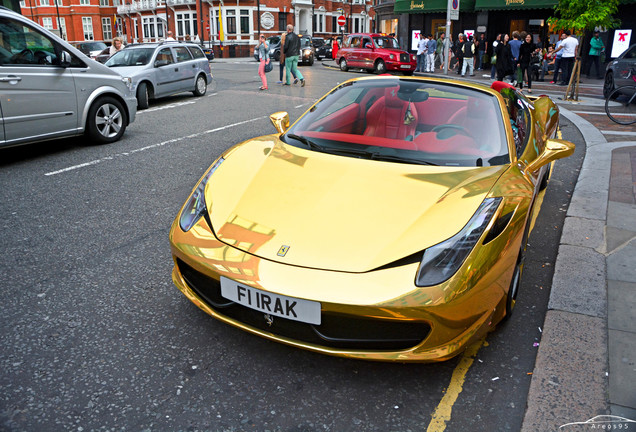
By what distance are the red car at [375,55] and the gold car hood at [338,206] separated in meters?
21.5

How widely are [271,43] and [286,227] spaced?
118 ft

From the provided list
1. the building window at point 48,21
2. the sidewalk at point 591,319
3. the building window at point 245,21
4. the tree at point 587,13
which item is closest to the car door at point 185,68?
the tree at point 587,13

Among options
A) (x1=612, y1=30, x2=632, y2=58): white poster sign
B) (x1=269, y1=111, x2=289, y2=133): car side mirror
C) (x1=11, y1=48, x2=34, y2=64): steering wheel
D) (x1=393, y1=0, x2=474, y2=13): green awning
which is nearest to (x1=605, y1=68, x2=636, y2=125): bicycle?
(x1=269, y1=111, x2=289, y2=133): car side mirror

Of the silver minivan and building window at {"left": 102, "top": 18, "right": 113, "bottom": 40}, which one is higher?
building window at {"left": 102, "top": 18, "right": 113, "bottom": 40}

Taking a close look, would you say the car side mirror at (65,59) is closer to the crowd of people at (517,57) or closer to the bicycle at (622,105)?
the bicycle at (622,105)

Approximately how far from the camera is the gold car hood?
241cm

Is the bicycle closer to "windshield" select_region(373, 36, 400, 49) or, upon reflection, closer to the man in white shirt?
the man in white shirt

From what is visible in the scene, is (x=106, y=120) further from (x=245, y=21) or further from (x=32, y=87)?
(x=245, y=21)

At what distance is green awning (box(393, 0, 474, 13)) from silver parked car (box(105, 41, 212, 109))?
727 inches

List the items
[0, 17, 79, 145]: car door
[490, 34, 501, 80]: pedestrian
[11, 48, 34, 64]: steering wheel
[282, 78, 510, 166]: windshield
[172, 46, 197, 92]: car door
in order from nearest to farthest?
[282, 78, 510, 166]: windshield
[0, 17, 79, 145]: car door
[11, 48, 34, 64]: steering wheel
[172, 46, 197, 92]: car door
[490, 34, 501, 80]: pedestrian

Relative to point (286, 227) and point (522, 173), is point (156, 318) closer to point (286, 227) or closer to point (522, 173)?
point (286, 227)

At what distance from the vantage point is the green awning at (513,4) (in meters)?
24.5

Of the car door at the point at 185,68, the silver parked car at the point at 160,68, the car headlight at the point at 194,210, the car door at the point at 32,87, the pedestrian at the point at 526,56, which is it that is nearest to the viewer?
the car headlight at the point at 194,210

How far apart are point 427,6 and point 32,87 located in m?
26.6
